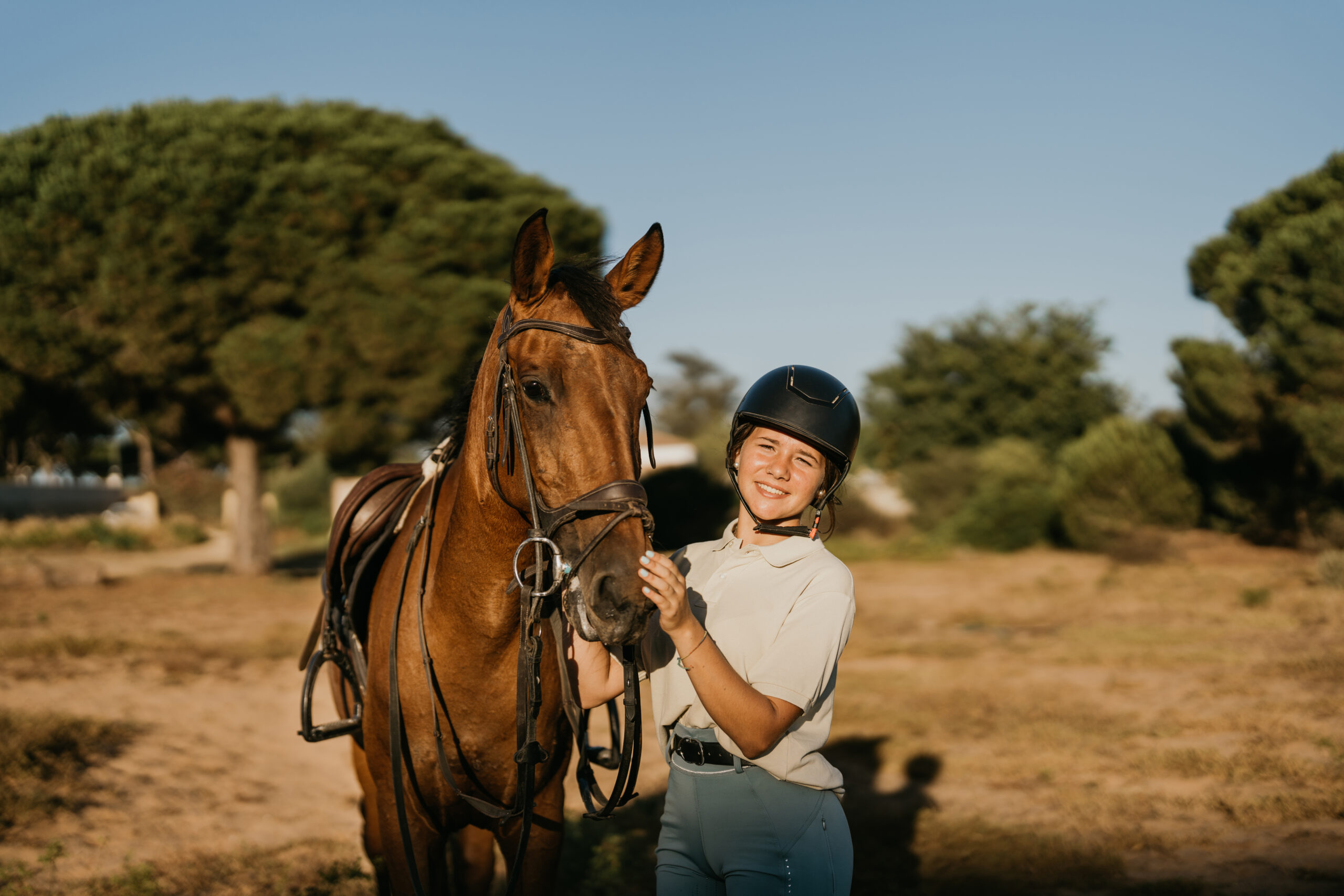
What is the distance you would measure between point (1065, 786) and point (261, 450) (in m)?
16.4

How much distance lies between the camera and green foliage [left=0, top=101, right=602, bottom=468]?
599 inches

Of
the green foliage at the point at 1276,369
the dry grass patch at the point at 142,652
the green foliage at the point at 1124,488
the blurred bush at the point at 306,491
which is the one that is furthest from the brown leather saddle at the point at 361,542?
the blurred bush at the point at 306,491

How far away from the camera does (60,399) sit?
1630cm

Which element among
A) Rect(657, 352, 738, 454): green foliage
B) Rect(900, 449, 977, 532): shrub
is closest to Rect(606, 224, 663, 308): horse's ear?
Rect(900, 449, 977, 532): shrub

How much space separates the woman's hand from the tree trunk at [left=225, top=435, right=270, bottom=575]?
17.8 metres

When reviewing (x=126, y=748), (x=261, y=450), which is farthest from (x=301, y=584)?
(x=126, y=748)

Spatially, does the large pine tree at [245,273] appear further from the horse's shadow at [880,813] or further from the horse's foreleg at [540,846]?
the horse's foreleg at [540,846]

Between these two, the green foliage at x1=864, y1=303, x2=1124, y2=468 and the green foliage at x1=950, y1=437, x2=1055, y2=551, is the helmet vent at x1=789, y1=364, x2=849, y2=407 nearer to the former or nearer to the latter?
the green foliage at x1=950, y1=437, x2=1055, y2=551

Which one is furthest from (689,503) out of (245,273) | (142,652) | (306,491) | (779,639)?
(306,491)

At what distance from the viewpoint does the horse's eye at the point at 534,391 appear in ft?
6.31

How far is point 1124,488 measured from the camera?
68.6 feet

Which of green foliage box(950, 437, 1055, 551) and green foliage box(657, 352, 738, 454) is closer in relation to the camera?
green foliage box(950, 437, 1055, 551)

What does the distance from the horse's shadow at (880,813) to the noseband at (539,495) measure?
2.66 meters

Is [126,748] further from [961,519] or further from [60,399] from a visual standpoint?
[961,519]
